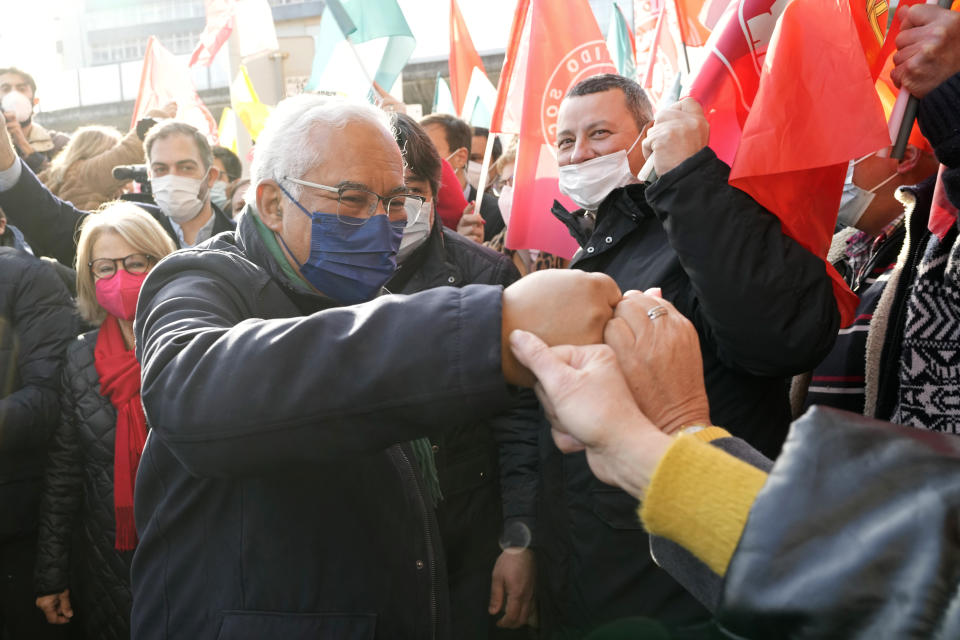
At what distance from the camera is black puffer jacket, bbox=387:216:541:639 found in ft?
8.99

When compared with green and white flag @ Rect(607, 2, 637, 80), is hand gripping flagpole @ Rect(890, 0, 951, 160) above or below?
below

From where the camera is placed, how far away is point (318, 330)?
45.8 inches

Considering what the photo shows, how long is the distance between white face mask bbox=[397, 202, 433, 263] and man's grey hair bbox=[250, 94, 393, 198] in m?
1.27

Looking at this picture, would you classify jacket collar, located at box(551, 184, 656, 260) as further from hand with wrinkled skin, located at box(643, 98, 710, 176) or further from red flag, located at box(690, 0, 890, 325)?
red flag, located at box(690, 0, 890, 325)

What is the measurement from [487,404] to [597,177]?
1.98m

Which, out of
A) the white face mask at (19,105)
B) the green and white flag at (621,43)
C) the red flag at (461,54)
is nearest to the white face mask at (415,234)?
the red flag at (461,54)

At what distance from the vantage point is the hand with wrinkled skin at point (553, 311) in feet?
3.87

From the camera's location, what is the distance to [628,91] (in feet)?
10.0

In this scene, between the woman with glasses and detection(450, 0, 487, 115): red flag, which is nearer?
the woman with glasses

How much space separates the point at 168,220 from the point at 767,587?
173 inches

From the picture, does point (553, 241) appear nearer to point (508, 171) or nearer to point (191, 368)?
point (508, 171)

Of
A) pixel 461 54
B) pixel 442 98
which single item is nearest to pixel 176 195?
pixel 461 54

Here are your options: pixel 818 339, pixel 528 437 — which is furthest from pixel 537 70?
pixel 818 339

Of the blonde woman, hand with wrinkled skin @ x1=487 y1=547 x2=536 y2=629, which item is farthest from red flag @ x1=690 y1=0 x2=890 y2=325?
the blonde woman
